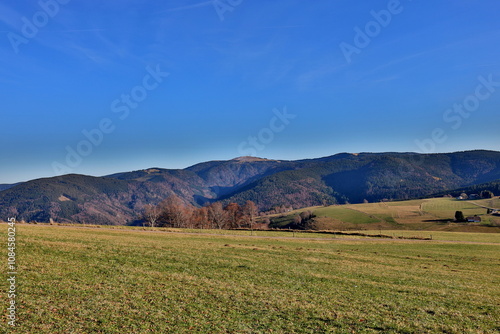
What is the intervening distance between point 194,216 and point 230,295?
322 feet

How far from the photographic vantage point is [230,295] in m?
14.4

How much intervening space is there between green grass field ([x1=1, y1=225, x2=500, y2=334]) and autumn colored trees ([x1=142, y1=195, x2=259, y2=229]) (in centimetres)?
7810

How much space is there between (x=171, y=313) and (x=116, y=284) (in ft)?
16.5

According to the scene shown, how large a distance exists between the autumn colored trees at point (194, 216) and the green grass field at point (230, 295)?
78.1 meters

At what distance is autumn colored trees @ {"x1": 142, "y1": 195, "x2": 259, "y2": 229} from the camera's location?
333ft

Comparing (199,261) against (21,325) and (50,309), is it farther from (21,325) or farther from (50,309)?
(21,325)
